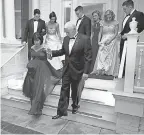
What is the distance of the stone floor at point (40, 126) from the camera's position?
3051 millimetres

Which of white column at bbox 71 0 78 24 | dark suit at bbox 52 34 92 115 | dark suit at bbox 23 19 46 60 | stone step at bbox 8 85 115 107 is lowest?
stone step at bbox 8 85 115 107

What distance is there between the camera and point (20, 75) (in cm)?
548

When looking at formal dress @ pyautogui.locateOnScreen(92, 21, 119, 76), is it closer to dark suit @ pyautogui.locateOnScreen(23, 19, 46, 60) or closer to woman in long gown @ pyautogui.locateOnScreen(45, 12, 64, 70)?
woman in long gown @ pyautogui.locateOnScreen(45, 12, 64, 70)

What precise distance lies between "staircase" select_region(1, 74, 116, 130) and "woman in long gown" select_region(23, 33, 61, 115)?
22 centimetres

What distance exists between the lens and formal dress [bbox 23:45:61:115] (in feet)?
11.7

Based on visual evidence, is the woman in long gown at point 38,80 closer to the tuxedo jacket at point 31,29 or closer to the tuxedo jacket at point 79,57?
the tuxedo jacket at point 79,57

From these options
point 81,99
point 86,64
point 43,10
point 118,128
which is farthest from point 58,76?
point 43,10

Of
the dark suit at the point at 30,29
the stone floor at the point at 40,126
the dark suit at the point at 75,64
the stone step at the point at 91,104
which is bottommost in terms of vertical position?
the stone floor at the point at 40,126

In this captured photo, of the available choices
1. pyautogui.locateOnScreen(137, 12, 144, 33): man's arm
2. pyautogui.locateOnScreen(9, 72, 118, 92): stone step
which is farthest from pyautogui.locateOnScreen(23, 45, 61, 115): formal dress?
pyautogui.locateOnScreen(137, 12, 144, 33): man's arm

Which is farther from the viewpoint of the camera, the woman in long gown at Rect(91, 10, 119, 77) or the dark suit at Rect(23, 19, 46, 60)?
the dark suit at Rect(23, 19, 46, 60)

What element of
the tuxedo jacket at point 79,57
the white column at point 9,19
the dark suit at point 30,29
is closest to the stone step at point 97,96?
the tuxedo jacket at point 79,57

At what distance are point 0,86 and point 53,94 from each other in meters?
1.68

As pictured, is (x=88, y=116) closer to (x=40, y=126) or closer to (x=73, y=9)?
(x=40, y=126)

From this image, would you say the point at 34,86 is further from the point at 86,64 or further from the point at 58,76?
the point at 86,64
